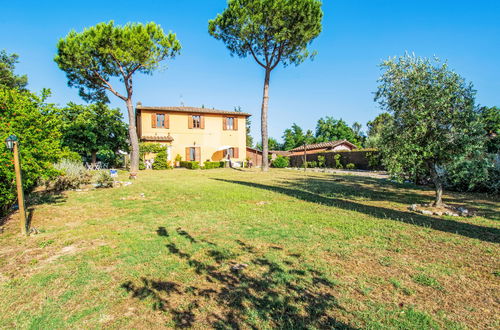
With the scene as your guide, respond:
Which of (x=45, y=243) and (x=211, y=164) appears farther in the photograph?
(x=211, y=164)

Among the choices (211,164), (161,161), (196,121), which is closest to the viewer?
(161,161)

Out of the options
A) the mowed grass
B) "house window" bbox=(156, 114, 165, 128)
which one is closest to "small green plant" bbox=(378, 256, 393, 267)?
the mowed grass

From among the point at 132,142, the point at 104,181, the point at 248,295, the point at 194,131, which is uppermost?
the point at 194,131

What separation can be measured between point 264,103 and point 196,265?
17496 mm

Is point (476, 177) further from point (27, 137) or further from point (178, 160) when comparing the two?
point (178, 160)

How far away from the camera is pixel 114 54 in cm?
1702

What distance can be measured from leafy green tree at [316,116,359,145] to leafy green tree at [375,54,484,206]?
44.0m

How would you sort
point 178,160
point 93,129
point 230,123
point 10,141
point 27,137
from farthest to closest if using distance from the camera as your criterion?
point 230,123 < point 178,160 < point 93,129 < point 27,137 < point 10,141

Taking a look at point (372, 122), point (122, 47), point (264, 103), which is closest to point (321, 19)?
point (264, 103)

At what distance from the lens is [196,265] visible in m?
3.19

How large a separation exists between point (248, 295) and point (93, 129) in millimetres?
22108

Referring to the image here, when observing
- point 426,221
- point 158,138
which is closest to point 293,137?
point 158,138

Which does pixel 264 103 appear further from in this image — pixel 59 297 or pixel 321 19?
pixel 59 297

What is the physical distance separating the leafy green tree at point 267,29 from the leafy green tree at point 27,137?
1392 cm
